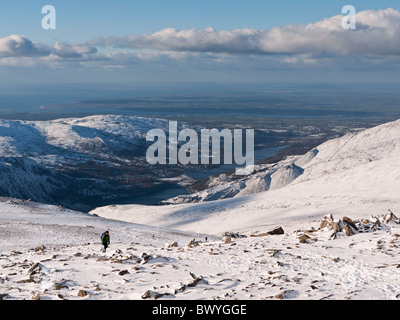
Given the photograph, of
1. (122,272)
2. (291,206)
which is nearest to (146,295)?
(122,272)

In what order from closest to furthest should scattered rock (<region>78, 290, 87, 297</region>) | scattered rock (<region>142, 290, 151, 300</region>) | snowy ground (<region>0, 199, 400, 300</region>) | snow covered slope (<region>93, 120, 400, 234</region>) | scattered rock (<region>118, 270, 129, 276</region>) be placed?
1. scattered rock (<region>142, 290, 151, 300</region>)
2. scattered rock (<region>78, 290, 87, 297</region>)
3. snowy ground (<region>0, 199, 400, 300</region>)
4. scattered rock (<region>118, 270, 129, 276</region>)
5. snow covered slope (<region>93, 120, 400, 234</region>)

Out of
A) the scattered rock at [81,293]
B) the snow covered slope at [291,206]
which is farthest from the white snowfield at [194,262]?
the snow covered slope at [291,206]

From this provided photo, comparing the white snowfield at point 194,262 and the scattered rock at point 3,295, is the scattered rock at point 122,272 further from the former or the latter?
the scattered rock at point 3,295

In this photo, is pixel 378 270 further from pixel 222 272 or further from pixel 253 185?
pixel 253 185

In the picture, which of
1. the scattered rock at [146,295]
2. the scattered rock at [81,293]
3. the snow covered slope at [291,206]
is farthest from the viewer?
the snow covered slope at [291,206]

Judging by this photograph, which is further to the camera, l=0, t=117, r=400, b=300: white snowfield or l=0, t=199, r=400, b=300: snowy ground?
l=0, t=117, r=400, b=300: white snowfield

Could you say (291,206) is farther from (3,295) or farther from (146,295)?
(3,295)

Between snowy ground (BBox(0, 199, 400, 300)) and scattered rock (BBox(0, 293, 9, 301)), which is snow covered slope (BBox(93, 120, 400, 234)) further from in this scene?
scattered rock (BBox(0, 293, 9, 301))

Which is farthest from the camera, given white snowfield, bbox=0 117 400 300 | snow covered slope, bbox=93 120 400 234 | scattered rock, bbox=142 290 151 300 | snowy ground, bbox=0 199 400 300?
snow covered slope, bbox=93 120 400 234

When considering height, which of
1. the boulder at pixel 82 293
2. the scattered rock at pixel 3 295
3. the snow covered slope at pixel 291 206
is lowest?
the snow covered slope at pixel 291 206

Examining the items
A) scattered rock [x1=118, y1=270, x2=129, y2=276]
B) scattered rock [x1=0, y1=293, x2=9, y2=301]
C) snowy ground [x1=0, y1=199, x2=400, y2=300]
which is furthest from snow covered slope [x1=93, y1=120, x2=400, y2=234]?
scattered rock [x1=0, y1=293, x2=9, y2=301]
